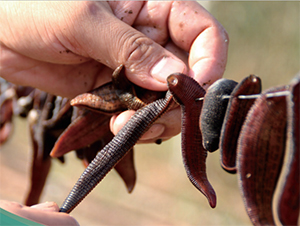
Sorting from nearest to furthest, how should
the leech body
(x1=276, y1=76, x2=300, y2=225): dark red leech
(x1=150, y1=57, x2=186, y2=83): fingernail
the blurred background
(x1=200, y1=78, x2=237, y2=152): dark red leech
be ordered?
(x1=276, y1=76, x2=300, y2=225): dark red leech
(x1=200, y1=78, x2=237, y2=152): dark red leech
the leech body
(x1=150, y1=57, x2=186, y2=83): fingernail
the blurred background

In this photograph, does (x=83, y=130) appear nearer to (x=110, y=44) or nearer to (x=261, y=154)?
(x=110, y=44)

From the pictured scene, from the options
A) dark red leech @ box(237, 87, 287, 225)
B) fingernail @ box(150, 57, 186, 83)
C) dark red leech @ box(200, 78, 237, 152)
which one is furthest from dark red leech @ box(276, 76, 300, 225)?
fingernail @ box(150, 57, 186, 83)

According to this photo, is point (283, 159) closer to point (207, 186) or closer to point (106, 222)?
point (207, 186)

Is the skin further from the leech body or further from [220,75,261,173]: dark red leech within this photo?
[220,75,261,173]: dark red leech

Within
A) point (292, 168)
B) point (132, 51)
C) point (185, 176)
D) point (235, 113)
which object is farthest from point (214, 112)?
point (185, 176)

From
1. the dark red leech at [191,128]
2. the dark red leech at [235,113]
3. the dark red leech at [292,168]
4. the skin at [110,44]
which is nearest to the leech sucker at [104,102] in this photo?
the skin at [110,44]
